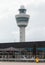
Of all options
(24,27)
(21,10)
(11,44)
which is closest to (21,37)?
(24,27)

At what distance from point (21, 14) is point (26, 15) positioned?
102 inches

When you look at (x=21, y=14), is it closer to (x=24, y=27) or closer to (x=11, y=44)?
(x=24, y=27)

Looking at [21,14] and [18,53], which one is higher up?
[21,14]

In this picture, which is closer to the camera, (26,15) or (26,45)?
(26,45)

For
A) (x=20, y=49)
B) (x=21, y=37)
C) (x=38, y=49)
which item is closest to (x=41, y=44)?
(x=38, y=49)

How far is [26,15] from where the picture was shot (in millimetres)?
117812

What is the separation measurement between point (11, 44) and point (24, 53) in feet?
16.8

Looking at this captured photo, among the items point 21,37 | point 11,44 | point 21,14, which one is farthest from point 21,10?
point 11,44

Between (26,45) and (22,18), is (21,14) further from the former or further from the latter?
(26,45)

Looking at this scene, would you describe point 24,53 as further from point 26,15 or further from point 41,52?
point 26,15

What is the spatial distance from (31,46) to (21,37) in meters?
50.6

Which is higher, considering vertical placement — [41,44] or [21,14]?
[21,14]

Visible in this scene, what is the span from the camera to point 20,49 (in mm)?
66625

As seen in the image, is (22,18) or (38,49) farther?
(22,18)
